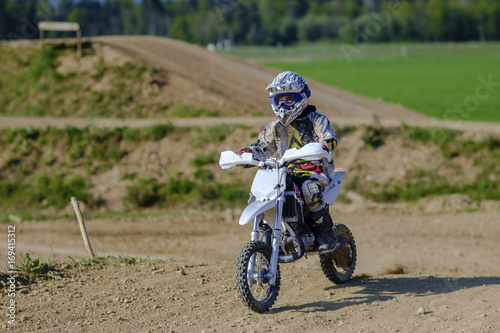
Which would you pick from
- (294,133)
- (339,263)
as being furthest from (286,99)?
(339,263)

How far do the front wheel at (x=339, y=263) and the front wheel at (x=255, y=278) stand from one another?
1.24 metres

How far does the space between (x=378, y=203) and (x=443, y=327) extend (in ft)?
36.1

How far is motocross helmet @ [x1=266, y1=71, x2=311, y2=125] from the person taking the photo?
6.59 meters

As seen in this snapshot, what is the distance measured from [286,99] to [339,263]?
2.17m

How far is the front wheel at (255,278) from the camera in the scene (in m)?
5.93

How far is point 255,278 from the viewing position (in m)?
6.05

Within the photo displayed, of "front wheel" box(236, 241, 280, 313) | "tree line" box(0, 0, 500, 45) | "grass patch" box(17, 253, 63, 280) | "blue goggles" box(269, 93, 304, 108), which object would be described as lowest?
"grass patch" box(17, 253, 63, 280)

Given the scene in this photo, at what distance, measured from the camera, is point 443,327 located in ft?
18.9

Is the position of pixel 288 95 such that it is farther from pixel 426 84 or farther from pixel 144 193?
pixel 426 84

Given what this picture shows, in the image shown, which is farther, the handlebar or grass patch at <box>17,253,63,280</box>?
grass patch at <box>17,253,63,280</box>

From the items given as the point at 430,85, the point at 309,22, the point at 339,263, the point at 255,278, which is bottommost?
the point at 339,263

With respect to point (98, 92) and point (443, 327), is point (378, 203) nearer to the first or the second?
point (443, 327)

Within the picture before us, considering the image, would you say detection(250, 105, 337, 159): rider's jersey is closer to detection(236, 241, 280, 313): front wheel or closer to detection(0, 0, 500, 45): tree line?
detection(236, 241, 280, 313): front wheel

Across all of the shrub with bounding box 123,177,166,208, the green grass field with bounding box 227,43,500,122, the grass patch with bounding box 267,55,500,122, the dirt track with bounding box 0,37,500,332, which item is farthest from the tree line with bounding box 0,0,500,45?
the dirt track with bounding box 0,37,500,332
